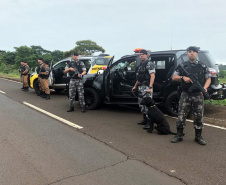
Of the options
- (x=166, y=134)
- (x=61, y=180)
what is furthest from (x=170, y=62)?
(x=61, y=180)

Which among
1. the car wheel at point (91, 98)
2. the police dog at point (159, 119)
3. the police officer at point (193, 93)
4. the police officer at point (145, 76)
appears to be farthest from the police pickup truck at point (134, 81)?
the police officer at point (193, 93)

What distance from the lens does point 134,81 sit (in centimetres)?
627

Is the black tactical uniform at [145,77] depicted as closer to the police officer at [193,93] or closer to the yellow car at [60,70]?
the police officer at [193,93]

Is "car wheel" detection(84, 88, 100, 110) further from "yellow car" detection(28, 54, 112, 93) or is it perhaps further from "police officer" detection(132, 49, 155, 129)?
"yellow car" detection(28, 54, 112, 93)

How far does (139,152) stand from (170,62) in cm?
311

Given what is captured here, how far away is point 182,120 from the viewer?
4129 mm

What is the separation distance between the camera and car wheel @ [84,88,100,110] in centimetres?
683

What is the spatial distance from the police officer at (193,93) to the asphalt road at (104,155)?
33 centimetres

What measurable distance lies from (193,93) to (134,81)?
248cm

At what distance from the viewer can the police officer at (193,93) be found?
389cm

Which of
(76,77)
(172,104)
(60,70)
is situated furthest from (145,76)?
(60,70)

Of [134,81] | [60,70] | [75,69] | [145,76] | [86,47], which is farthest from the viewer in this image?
[86,47]

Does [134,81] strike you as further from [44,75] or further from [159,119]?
[44,75]

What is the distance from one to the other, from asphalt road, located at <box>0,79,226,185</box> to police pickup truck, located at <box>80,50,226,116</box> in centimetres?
82
